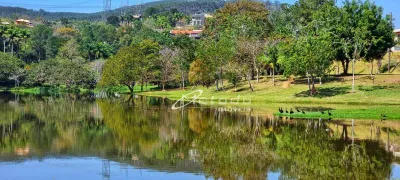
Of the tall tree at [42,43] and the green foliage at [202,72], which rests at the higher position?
the tall tree at [42,43]

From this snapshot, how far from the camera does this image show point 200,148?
1287 inches

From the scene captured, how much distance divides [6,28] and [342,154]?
153669 mm

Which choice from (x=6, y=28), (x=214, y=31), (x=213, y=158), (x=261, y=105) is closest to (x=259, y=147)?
(x=213, y=158)

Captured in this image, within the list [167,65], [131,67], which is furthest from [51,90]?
[167,65]

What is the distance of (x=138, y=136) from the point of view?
3894 centimetres

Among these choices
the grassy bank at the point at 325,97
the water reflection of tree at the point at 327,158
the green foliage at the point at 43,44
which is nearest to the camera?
the water reflection of tree at the point at 327,158

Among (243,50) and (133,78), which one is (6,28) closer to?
(133,78)

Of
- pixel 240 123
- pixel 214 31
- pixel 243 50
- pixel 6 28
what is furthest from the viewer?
pixel 6 28

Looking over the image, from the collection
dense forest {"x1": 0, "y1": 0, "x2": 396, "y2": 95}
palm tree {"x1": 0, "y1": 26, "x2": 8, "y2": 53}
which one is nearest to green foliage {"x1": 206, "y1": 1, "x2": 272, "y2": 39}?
dense forest {"x1": 0, "y1": 0, "x2": 396, "y2": 95}

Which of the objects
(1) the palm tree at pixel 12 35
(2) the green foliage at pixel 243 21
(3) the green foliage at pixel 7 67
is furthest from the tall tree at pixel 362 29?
(1) the palm tree at pixel 12 35

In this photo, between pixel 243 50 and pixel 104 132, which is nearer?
pixel 104 132

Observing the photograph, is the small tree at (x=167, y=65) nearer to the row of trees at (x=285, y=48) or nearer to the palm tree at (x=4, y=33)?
the row of trees at (x=285, y=48)

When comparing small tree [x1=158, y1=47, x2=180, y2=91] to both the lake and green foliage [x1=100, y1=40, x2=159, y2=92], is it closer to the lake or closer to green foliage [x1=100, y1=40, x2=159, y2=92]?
green foliage [x1=100, y1=40, x2=159, y2=92]

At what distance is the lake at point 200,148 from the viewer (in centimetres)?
2559
